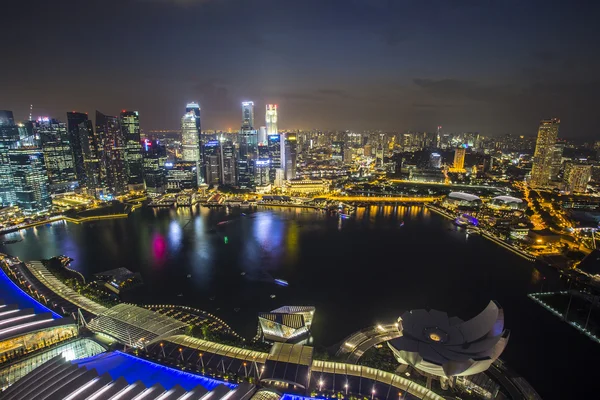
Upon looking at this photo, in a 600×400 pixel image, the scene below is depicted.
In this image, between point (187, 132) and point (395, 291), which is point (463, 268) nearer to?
point (395, 291)

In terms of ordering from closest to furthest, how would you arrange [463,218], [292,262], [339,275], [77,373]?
[77,373] → [339,275] → [292,262] → [463,218]

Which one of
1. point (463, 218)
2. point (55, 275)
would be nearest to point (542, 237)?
point (463, 218)

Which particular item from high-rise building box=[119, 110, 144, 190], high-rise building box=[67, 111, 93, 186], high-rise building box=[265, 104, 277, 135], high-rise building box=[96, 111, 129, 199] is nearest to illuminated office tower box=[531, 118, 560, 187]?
high-rise building box=[265, 104, 277, 135]

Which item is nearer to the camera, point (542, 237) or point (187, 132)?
point (542, 237)

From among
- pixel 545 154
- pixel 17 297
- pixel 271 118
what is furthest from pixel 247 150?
pixel 545 154

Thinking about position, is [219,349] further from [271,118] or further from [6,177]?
[271,118]

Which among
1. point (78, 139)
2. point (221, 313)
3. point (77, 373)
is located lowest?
point (221, 313)
